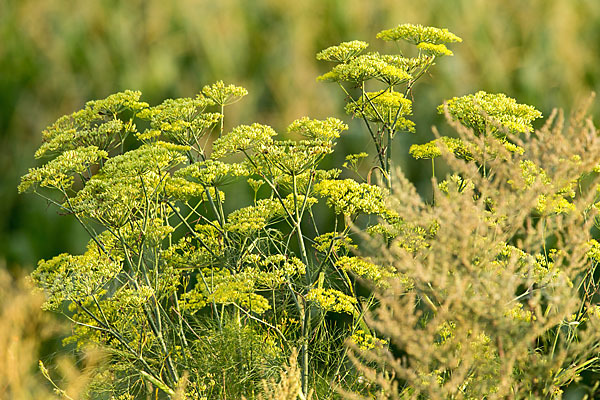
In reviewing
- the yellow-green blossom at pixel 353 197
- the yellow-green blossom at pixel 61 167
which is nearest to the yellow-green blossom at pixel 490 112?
the yellow-green blossom at pixel 353 197

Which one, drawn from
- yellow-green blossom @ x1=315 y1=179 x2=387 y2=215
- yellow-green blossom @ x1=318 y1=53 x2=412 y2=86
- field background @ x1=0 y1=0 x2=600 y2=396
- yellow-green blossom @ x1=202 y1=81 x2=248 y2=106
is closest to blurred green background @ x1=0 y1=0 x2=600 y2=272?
field background @ x1=0 y1=0 x2=600 y2=396

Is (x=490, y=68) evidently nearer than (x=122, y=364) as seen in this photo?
No

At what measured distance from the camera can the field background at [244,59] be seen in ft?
12.6

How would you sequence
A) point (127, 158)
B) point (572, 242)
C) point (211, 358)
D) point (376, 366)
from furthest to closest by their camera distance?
point (376, 366)
point (211, 358)
point (127, 158)
point (572, 242)

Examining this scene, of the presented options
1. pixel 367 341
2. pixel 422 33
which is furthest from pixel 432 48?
pixel 367 341

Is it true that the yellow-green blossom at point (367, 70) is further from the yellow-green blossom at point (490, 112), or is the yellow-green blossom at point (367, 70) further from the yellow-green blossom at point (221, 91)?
the yellow-green blossom at point (221, 91)

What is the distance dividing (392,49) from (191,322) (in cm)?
194

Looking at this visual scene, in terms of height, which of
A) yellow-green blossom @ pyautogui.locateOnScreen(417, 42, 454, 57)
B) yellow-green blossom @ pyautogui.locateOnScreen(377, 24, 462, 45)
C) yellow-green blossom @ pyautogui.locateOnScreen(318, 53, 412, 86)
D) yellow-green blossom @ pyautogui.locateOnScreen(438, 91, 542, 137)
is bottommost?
yellow-green blossom @ pyautogui.locateOnScreen(438, 91, 542, 137)

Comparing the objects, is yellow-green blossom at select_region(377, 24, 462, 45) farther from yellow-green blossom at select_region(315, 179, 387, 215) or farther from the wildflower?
yellow-green blossom at select_region(315, 179, 387, 215)

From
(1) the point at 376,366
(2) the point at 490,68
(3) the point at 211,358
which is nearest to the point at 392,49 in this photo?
(2) the point at 490,68

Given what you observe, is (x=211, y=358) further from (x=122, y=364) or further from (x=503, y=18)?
(x=503, y=18)

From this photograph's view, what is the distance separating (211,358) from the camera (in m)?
2.95

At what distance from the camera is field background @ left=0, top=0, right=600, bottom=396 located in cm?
384

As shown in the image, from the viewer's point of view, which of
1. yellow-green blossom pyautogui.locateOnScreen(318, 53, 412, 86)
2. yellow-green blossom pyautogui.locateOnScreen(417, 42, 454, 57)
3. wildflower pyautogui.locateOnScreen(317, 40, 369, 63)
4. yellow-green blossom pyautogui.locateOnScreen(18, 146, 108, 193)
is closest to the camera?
yellow-green blossom pyautogui.locateOnScreen(18, 146, 108, 193)
